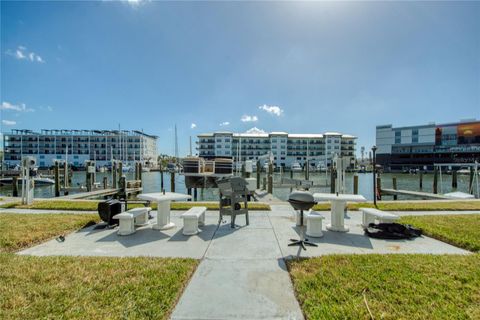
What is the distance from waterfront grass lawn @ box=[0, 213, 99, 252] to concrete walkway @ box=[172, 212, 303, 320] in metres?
3.57

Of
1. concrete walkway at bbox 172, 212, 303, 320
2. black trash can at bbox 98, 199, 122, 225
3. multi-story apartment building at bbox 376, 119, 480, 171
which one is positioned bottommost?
concrete walkway at bbox 172, 212, 303, 320

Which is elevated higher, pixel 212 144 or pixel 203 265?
pixel 212 144

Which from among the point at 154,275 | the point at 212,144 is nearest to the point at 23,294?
the point at 154,275

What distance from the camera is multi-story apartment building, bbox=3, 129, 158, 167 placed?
69438mm

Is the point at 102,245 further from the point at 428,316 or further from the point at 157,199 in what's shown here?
the point at 428,316

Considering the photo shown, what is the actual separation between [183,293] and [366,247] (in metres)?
3.44

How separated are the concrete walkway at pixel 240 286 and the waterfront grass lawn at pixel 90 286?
0.22 m

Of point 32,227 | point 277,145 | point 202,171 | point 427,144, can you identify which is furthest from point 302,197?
point 427,144

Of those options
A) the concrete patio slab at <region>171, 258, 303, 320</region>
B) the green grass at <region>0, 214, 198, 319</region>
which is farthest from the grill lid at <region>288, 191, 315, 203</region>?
the green grass at <region>0, 214, 198, 319</region>

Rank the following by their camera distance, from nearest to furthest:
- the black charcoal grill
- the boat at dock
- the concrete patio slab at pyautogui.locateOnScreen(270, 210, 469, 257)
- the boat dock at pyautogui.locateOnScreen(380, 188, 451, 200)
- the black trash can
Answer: the concrete patio slab at pyautogui.locateOnScreen(270, 210, 469, 257) → the black charcoal grill → the black trash can → the boat dock at pyautogui.locateOnScreen(380, 188, 451, 200) → the boat at dock

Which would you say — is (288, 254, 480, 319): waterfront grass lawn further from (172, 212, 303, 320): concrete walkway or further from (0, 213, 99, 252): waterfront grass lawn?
(0, 213, 99, 252): waterfront grass lawn

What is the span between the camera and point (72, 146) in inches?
2795

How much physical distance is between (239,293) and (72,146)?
86.6 m

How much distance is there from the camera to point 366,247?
4.24 meters
